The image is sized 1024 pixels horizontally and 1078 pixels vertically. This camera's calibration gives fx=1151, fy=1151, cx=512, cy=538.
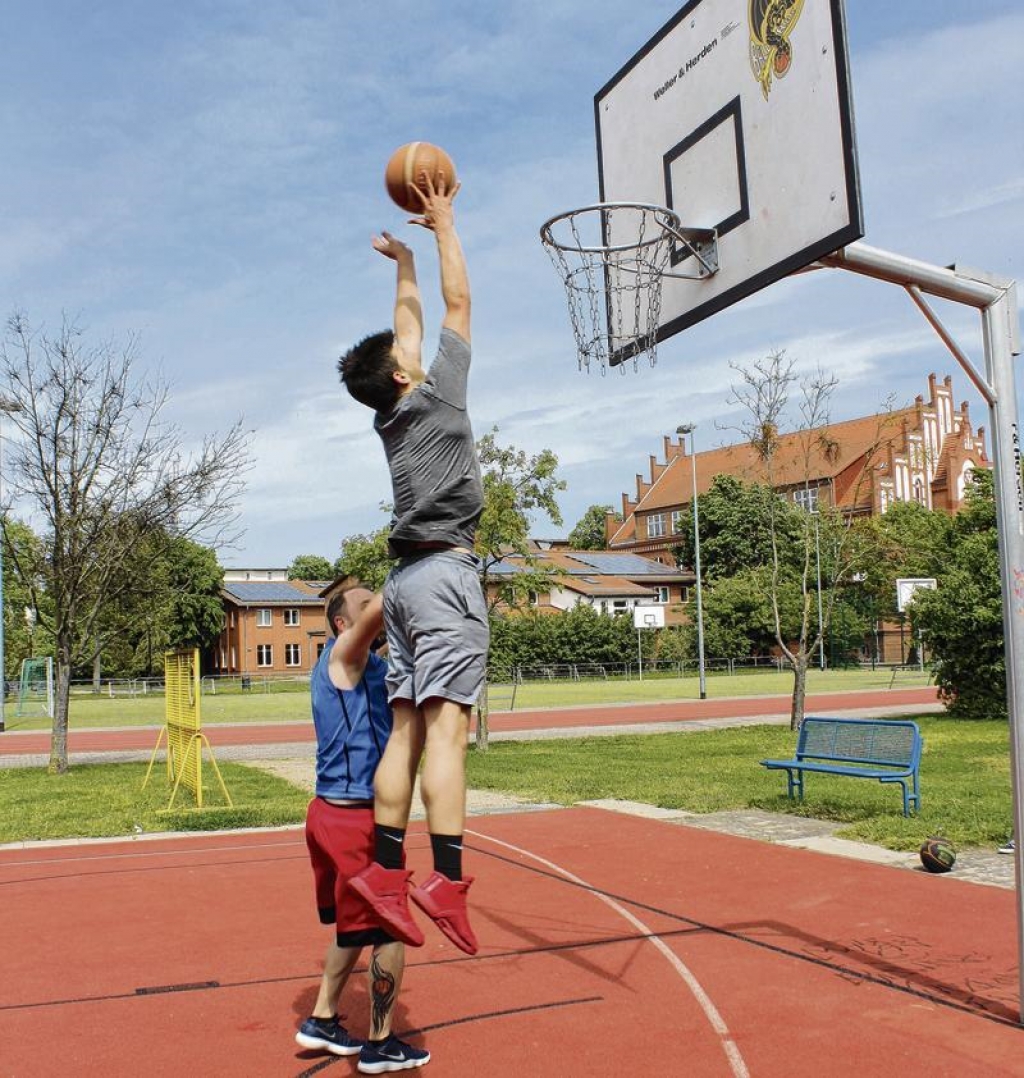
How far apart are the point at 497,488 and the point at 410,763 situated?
16.6 m

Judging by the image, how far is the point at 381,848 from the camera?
406 cm

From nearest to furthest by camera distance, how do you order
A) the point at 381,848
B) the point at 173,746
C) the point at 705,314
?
the point at 381,848
the point at 705,314
the point at 173,746

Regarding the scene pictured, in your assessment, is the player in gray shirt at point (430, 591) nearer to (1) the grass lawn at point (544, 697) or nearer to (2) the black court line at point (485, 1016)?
(2) the black court line at point (485, 1016)

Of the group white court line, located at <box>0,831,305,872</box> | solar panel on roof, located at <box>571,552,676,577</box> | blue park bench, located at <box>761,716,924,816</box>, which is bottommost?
white court line, located at <box>0,831,305,872</box>

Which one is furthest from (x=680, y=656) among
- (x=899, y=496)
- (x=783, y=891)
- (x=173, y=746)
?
(x=783, y=891)

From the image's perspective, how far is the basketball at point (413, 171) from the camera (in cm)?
441

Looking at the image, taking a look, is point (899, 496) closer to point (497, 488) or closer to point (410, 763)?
point (497, 488)

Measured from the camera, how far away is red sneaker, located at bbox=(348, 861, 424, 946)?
3.73 meters

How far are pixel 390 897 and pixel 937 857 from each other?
5.74 m

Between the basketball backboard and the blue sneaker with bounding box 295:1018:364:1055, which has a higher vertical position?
the basketball backboard

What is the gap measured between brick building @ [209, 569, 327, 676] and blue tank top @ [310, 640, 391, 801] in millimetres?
72179

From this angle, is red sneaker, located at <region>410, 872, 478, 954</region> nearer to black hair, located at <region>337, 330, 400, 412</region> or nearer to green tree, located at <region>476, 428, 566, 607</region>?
black hair, located at <region>337, 330, 400, 412</region>

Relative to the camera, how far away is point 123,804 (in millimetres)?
13656

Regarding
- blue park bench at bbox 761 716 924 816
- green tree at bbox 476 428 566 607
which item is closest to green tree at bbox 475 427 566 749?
green tree at bbox 476 428 566 607
